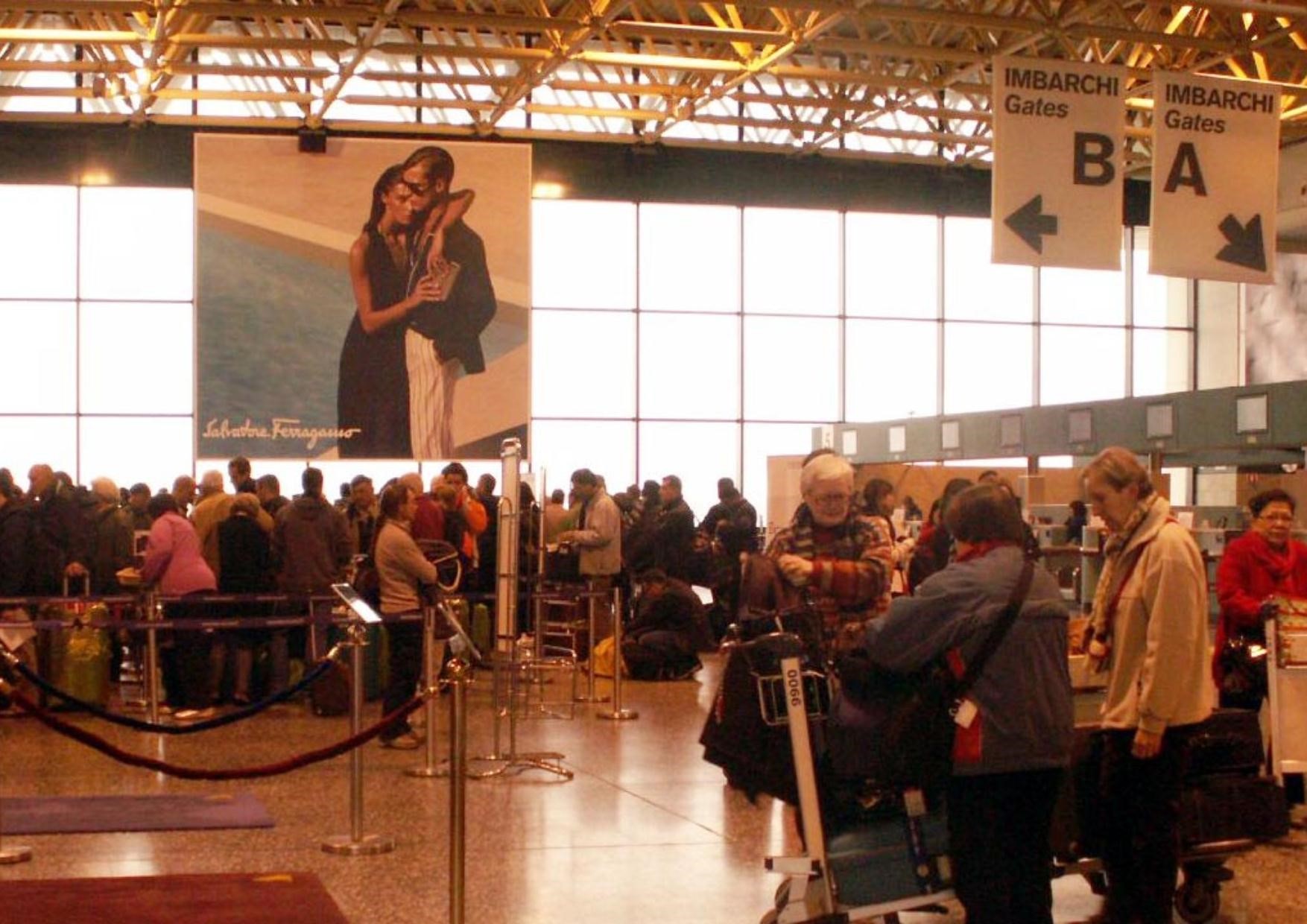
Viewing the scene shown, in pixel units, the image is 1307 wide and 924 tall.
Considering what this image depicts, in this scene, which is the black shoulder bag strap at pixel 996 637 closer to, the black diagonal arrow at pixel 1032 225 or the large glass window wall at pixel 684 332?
the black diagonal arrow at pixel 1032 225

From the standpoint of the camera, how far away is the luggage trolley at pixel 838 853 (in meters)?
5.09

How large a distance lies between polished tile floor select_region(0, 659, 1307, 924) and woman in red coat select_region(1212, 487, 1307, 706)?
1.11m

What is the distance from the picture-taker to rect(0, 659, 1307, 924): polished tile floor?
657 centimetres

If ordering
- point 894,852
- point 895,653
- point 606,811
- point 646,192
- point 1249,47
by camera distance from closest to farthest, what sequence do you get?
1. point 895,653
2. point 894,852
3. point 606,811
4. point 1249,47
5. point 646,192

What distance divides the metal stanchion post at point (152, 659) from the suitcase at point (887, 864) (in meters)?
7.38

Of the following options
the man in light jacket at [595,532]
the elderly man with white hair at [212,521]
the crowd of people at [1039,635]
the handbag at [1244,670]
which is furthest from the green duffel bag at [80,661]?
the handbag at [1244,670]

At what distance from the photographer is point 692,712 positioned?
502 inches

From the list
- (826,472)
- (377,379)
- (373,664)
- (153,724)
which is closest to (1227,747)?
(826,472)

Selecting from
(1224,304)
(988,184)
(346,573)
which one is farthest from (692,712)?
(1224,304)

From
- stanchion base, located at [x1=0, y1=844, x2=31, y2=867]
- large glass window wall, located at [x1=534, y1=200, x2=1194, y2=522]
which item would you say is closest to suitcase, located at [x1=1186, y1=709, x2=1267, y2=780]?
stanchion base, located at [x1=0, y1=844, x2=31, y2=867]

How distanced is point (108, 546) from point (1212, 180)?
8677 mm

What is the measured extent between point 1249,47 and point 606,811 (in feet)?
50.4

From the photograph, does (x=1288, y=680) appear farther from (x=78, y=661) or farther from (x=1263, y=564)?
(x=78, y=661)

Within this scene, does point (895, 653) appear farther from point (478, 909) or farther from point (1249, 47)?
point (1249, 47)
